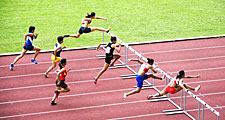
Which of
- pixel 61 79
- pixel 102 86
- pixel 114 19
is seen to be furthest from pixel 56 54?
pixel 114 19

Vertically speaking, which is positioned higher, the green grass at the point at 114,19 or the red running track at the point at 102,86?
the green grass at the point at 114,19

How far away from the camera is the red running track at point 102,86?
1491 centimetres

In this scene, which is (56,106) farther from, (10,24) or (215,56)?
(10,24)

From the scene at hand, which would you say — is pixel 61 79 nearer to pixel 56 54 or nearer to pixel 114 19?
pixel 56 54

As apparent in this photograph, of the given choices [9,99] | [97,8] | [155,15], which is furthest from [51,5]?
[9,99]

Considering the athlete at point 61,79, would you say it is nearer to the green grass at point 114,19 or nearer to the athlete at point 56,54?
the athlete at point 56,54

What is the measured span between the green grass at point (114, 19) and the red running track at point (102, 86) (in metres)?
1.65

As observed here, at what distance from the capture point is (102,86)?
16875 mm

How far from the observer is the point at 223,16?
1000 inches

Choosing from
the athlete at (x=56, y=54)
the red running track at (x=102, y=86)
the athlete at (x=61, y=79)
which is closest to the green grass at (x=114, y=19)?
the red running track at (x=102, y=86)

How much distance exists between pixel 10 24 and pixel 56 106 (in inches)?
392

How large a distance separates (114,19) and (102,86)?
8610 millimetres

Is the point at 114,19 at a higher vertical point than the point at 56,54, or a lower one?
higher

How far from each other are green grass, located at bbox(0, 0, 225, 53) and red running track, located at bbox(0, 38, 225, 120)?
165 centimetres
